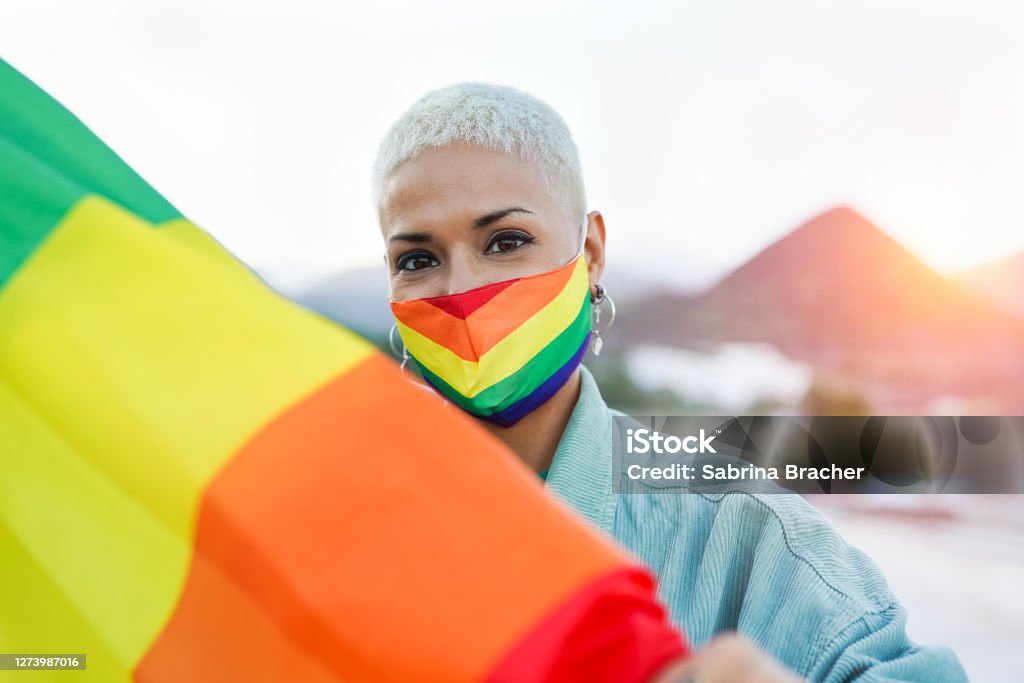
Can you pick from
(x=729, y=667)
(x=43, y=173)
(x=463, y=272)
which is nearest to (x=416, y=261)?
(x=463, y=272)

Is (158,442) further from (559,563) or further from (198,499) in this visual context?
(559,563)

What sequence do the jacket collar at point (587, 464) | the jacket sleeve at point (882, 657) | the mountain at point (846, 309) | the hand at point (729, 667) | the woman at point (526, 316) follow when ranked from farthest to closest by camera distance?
the mountain at point (846, 309)
the jacket collar at point (587, 464)
the woman at point (526, 316)
the jacket sleeve at point (882, 657)
the hand at point (729, 667)

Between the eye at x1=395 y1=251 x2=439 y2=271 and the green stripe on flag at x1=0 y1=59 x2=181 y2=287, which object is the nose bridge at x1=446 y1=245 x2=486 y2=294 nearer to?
the eye at x1=395 y1=251 x2=439 y2=271

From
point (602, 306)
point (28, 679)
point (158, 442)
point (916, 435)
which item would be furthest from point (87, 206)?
point (916, 435)

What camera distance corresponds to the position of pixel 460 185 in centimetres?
155

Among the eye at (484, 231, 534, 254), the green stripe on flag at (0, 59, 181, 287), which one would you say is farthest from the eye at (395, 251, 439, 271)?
the green stripe on flag at (0, 59, 181, 287)

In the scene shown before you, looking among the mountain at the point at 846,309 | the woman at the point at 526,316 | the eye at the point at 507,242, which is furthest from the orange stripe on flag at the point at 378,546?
the mountain at the point at 846,309

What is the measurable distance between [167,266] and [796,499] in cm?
101

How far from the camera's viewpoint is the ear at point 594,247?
6.00 ft

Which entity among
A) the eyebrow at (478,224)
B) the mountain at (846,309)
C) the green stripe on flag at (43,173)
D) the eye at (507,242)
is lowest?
the mountain at (846,309)

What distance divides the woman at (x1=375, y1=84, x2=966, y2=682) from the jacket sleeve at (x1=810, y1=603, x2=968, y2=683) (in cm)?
16

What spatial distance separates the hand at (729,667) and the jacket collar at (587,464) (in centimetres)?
78

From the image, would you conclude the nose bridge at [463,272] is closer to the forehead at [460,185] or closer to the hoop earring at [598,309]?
the forehead at [460,185]

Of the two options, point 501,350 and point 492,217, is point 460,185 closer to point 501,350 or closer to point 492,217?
point 492,217
